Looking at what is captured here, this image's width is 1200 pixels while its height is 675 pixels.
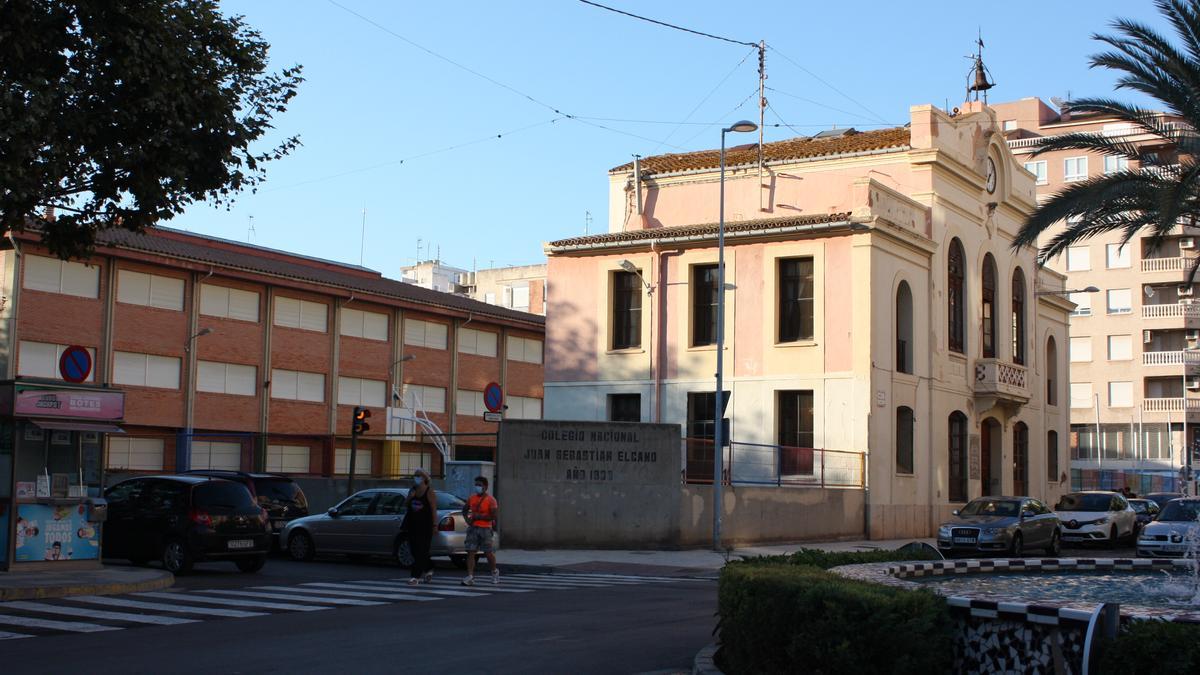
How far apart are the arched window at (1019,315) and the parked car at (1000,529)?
16.4 m

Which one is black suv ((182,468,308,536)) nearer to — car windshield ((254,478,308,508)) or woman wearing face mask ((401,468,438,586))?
car windshield ((254,478,308,508))

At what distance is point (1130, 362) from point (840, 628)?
2799 inches

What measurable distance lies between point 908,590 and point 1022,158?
70.7 metres

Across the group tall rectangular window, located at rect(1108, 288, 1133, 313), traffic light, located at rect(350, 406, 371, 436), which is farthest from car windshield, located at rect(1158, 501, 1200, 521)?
tall rectangular window, located at rect(1108, 288, 1133, 313)

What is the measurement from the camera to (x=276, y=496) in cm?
2606

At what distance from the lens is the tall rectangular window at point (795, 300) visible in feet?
116

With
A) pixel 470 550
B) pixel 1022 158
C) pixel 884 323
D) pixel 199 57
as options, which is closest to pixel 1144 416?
pixel 1022 158

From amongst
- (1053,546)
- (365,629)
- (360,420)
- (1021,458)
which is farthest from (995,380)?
(365,629)

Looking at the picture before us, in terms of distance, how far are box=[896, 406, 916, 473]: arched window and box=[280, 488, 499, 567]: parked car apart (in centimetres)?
1624

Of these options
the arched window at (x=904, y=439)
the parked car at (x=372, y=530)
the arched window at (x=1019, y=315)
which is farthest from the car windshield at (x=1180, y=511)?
the arched window at (x=1019, y=315)

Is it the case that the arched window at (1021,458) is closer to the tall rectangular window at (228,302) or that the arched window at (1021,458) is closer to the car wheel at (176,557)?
the tall rectangular window at (228,302)

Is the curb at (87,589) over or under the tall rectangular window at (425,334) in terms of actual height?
under

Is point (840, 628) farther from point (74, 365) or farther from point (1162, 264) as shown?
point (1162, 264)

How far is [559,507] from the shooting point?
27.2 metres
